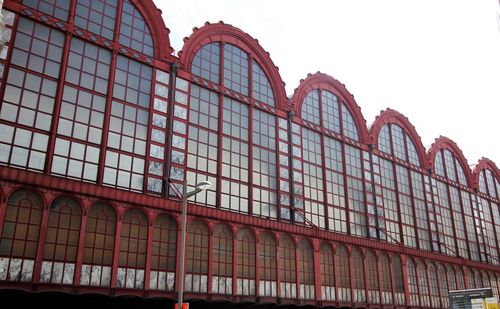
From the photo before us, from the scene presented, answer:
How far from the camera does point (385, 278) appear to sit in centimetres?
4762

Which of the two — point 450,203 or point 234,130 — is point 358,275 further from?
point 450,203

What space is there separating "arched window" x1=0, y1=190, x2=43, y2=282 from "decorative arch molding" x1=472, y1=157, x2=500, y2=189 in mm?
57839

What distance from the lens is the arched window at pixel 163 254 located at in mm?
31516

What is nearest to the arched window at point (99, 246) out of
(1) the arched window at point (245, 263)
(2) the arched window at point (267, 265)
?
(1) the arched window at point (245, 263)

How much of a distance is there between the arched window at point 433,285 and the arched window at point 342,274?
13.6 meters

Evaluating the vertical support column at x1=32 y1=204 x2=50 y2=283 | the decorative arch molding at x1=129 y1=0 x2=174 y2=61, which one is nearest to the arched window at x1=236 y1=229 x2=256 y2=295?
the vertical support column at x1=32 y1=204 x2=50 y2=283

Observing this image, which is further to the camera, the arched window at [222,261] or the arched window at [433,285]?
the arched window at [433,285]

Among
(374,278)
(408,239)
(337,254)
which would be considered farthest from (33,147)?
(408,239)

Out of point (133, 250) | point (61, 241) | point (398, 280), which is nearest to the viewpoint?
point (61, 241)

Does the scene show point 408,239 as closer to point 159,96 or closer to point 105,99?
point 159,96

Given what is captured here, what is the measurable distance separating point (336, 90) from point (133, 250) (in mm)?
29853

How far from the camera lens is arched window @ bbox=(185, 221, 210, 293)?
33.2 metres

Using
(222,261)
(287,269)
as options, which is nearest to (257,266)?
(222,261)

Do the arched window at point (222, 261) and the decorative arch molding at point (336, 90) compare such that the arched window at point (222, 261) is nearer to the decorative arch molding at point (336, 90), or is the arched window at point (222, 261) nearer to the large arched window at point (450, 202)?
the decorative arch molding at point (336, 90)
